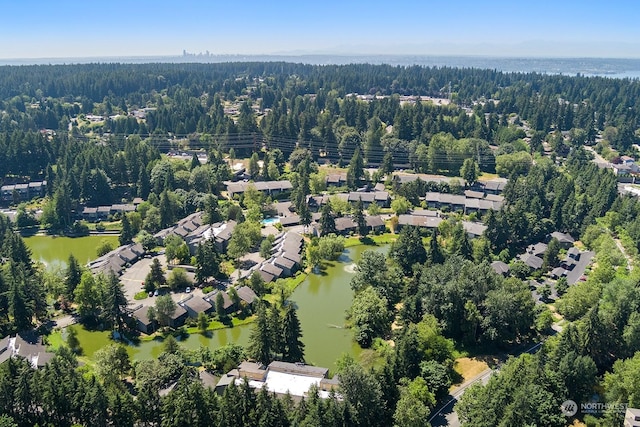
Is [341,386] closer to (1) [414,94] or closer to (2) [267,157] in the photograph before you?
(2) [267,157]

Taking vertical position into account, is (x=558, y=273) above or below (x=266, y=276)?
above

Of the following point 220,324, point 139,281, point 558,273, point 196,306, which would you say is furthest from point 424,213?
point 139,281

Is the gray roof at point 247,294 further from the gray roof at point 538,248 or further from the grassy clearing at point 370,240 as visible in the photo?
the gray roof at point 538,248

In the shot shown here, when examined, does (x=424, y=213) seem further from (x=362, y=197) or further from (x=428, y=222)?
(x=362, y=197)

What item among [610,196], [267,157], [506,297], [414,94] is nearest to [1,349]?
[506,297]

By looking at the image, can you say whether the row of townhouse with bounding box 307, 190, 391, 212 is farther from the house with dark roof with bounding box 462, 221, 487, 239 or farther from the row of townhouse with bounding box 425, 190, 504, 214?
the house with dark roof with bounding box 462, 221, 487, 239
